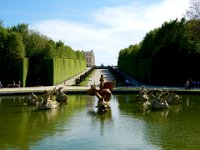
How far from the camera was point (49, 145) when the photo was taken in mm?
16188

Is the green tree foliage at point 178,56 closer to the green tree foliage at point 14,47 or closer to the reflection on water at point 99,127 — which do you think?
the green tree foliage at point 14,47

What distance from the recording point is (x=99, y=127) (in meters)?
20.2

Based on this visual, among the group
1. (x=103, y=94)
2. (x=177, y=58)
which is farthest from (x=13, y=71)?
(x=103, y=94)

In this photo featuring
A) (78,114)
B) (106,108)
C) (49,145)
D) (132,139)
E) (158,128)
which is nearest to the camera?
(49,145)

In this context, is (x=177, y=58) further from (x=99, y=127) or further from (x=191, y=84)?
(x=99, y=127)

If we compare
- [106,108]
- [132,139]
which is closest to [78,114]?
[106,108]

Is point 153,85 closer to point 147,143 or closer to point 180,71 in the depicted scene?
point 180,71

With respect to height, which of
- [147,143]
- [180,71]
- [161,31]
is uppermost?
[161,31]

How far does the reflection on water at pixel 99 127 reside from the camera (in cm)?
1648

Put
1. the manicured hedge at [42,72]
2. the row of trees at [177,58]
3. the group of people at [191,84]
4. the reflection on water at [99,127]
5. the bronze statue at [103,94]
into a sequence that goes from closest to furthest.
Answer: the reflection on water at [99,127] → the bronze statue at [103,94] → the group of people at [191,84] → the row of trees at [177,58] → the manicured hedge at [42,72]

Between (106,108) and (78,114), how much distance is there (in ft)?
8.54

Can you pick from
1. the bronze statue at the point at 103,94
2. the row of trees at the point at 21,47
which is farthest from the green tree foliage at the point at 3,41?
the bronze statue at the point at 103,94

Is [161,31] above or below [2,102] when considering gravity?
above

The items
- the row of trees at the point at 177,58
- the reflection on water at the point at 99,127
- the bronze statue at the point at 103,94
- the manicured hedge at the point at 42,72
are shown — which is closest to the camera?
the reflection on water at the point at 99,127
